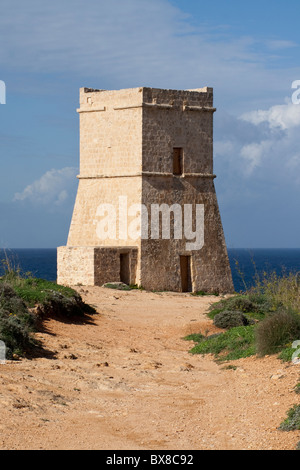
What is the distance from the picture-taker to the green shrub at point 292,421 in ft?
24.1

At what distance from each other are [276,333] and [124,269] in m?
13.8

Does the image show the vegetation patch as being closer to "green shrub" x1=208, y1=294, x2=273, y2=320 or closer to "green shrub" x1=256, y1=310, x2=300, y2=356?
"green shrub" x1=208, y1=294, x2=273, y2=320

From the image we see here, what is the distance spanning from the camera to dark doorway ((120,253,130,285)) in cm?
2464

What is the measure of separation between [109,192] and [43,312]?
461 inches

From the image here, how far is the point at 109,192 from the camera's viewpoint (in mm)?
25672

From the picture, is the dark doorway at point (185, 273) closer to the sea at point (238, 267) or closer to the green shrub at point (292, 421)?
the sea at point (238, 267)

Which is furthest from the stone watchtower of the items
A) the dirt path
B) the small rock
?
the small rock

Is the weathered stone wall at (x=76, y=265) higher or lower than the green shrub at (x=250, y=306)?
higher

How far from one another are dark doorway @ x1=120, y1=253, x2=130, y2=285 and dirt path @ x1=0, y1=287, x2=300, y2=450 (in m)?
10.2

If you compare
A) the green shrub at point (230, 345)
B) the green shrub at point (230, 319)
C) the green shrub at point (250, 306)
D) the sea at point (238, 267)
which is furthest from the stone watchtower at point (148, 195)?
the green shrub at point (230, 345)

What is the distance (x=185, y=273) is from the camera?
26000mm

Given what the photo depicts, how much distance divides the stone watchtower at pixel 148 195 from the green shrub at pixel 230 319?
8495 mm

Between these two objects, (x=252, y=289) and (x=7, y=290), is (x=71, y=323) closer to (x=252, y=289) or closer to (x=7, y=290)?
(x=7, y=290)
